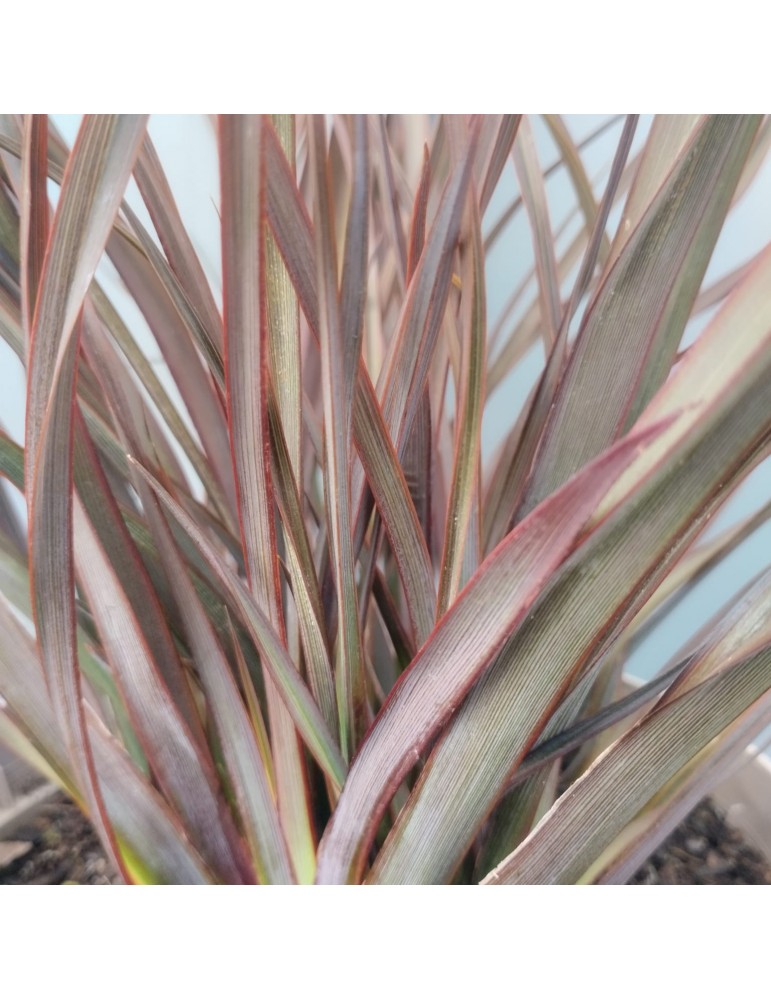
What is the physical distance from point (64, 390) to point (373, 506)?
0.16 metres

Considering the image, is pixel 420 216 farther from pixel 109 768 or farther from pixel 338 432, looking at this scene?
pixel 109 768

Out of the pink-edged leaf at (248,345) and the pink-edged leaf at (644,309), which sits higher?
the pink-edged leaf at (248,345)

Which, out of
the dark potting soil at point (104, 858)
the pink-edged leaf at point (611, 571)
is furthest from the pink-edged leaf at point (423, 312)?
the dark potting soil at point (104, 858)

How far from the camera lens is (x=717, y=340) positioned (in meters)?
0.20

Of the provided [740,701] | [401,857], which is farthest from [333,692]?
[740,701]

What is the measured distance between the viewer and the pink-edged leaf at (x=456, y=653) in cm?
22

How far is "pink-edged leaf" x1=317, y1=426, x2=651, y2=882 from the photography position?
0.22 m

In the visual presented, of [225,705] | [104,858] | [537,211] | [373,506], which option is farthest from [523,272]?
[104,858]

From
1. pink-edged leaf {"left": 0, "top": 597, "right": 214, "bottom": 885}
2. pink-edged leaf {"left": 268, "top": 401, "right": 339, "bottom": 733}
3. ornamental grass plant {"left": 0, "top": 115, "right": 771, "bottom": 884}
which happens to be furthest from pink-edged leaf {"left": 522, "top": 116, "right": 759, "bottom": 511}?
pink-edged leaf {"left": 0, "top": 597, "right": 214, "bottom": 885}

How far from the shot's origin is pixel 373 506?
35cm

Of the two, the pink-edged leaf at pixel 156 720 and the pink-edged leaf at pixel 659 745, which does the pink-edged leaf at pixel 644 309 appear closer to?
the pink-edged leaf at pixel 659 745

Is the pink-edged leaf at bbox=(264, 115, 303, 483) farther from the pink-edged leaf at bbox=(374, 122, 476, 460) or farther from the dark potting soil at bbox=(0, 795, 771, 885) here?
the dark potting soil at bbox=(0, 795, 771, 885)
